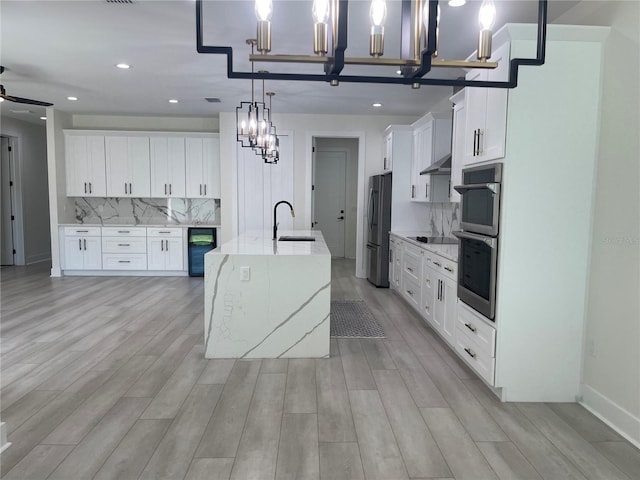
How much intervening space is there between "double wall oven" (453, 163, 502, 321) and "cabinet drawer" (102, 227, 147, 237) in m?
5.38

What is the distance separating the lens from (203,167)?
7.06 meters

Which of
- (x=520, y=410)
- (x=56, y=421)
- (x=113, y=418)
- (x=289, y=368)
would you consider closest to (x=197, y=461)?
(x=113, y=418)

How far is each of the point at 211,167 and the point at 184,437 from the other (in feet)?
17.7

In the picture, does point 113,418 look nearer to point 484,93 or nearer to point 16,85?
point 484,93

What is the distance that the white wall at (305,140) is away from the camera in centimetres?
680

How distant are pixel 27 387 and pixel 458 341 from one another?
3145 millimetres

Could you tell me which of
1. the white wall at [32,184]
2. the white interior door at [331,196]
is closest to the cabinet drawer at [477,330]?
the white interior door at [331,196]

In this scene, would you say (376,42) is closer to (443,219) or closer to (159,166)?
(443,219)

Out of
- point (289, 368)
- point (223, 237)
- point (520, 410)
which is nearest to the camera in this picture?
point (520, 410)

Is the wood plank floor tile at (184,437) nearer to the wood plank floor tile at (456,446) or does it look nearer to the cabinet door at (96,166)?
the wood plank floor tile at (456,446)

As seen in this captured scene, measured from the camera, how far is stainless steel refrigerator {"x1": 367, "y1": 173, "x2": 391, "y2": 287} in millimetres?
6082

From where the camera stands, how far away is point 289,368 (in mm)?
3248

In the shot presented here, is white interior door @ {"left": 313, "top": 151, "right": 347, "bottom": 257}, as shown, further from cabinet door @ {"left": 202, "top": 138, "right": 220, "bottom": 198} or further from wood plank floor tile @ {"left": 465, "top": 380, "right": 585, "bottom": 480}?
wood plank floor tile @ {"left": 465, "top": 380, "right": 585, "bottom": 480}

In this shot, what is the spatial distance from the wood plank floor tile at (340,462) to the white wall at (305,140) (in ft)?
16.1
